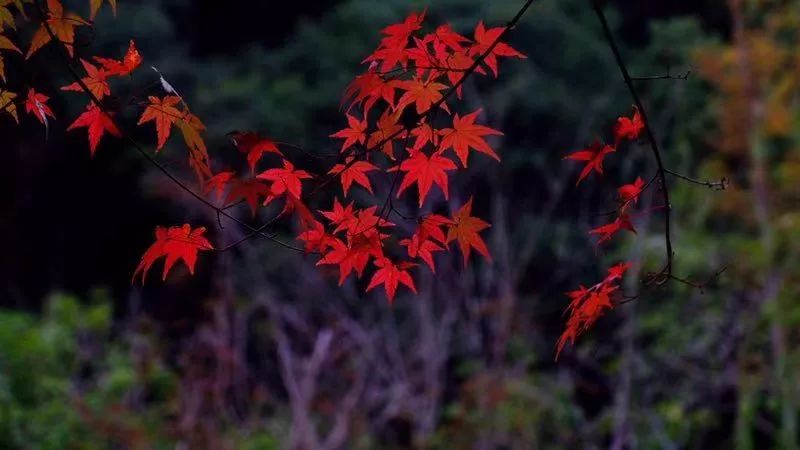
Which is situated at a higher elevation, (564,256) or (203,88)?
(203,88)

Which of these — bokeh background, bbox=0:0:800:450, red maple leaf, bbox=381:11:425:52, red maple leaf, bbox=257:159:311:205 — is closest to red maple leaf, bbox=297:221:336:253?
red maple leaf, bbox=257:159:311:205

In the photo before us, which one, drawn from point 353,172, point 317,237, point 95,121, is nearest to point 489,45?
point 353,172

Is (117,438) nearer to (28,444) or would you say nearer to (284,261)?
(28,444)

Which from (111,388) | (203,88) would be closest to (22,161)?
(203,88)

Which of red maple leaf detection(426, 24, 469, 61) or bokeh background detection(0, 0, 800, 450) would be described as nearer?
red maple leaf detection(426, 24, 469, 61)

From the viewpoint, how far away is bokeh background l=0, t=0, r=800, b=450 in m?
4.19

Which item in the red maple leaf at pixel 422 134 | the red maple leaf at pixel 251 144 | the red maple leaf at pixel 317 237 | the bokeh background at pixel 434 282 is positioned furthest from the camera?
the bokeh background at pixel 434 282

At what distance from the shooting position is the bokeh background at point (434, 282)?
13.7ft

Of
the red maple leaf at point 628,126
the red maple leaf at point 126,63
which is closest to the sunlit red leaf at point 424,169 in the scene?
the red maple leaf at point 628,126

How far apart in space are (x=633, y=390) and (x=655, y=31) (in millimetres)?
2928

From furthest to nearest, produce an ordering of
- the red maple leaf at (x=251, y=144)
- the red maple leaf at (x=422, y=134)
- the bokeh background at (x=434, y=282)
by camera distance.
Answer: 1. the bokeh background at (x=434, y=282)
2. the red maple leaf at (x=422, y=134)
3. the red maple leaf at (x=251, y=144)

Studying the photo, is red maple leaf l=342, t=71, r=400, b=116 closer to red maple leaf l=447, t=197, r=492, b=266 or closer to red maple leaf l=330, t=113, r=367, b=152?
red maple leaf l=330, t=113, r=367, b=152

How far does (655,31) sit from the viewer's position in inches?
254

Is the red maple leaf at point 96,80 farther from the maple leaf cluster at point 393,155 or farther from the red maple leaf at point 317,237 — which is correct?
the red maple leaf at point 317,237
